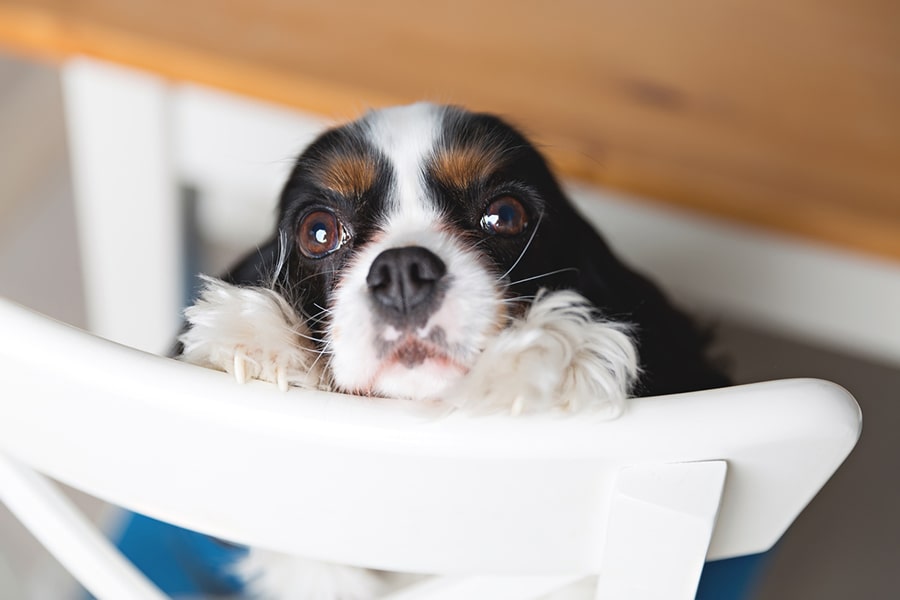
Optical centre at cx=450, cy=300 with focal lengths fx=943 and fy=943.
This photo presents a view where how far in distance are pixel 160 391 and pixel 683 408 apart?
240mm

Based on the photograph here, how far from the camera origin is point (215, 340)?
622 millimetres

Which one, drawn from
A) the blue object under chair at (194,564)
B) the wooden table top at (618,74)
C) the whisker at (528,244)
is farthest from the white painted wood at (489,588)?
the wooden table top at (618,74)

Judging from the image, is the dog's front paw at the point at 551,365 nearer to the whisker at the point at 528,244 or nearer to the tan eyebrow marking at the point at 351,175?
the whisker at the point at 528,244

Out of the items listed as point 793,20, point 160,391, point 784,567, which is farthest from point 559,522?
point 784,567

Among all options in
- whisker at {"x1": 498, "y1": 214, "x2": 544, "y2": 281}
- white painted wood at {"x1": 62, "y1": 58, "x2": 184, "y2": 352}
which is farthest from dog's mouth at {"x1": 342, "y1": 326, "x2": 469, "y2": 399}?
white painted wood at {"x1": 62, "y1": 58, "x2": 184, "y2": 352}

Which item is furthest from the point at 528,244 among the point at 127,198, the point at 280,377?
the point at 127,198

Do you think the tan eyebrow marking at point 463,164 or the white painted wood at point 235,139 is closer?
the tan eyebrow marking at point 463,164

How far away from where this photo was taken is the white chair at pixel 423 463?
43 cm

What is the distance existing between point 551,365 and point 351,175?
0.27m

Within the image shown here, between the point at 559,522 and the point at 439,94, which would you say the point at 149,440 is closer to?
the point at 559,522

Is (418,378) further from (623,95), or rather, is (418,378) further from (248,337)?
(623,95)

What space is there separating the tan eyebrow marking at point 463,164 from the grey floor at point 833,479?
785 millimetres

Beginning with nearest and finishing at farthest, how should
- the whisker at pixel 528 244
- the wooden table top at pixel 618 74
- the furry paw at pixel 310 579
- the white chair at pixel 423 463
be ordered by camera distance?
the white chair at pixel 423 463 < the whisker at pixel 528 244 < the furry paw at pixel 310 579 < the wooden table top at pixel 618 74

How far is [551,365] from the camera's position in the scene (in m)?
0.58
